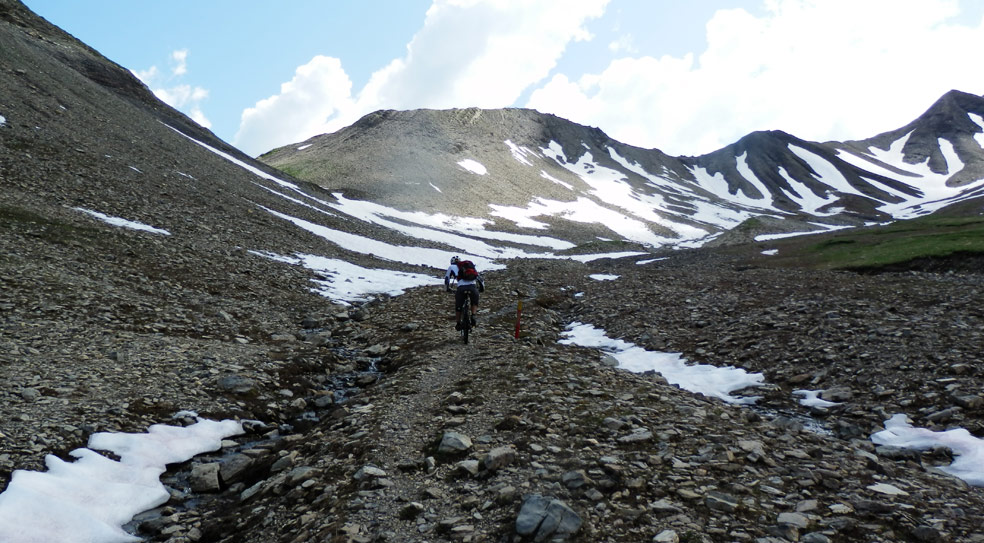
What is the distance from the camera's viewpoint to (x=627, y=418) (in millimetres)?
8711

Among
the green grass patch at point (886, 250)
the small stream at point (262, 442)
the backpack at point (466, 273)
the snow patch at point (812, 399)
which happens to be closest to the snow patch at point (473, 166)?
the green grass patch at point (886, 250)

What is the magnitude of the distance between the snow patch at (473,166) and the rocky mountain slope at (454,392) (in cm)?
9476

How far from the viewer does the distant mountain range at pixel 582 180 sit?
101062mm

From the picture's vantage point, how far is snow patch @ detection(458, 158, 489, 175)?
120 m

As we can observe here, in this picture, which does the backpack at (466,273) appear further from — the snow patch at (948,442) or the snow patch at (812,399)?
the snow patch at (948,442)

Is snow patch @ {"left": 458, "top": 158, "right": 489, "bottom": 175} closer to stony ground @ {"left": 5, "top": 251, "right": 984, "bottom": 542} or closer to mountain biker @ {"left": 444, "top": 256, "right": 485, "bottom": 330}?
mountain biker @ {"left": 444, "top": 256, "right": 485, "bottom": 330}

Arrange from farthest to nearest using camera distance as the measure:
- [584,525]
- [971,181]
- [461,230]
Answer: [971,181], [461,230], [584,525]

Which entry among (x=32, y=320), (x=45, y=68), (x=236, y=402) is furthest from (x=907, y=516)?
(x=45, y=68)

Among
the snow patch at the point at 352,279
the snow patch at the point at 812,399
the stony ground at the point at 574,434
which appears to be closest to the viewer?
the stony ground at the point at 574,434

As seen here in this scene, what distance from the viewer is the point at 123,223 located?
927 inches

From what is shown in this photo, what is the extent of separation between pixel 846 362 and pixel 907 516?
8.09 m

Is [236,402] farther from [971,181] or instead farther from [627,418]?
[971,181]

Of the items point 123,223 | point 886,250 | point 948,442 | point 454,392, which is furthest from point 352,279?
point 886,250

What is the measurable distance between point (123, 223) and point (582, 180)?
12908cm
